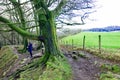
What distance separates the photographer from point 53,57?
19203 millimetres

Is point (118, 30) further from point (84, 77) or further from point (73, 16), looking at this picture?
point (84, 77)

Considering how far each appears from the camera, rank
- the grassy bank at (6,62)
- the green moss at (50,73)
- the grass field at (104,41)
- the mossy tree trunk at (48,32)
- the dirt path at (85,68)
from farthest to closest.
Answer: the grass field at (104,41), the grassy bank at (6,62), the mossy tree trunk at (48,32), the dirt path at (85,68), the green moss at (50,73)

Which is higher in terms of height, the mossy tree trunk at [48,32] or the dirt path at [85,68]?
the mossy tree trunk at [48,32]

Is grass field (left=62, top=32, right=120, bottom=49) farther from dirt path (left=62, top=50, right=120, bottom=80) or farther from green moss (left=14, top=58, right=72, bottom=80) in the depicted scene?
green moss (left=14, top=58, right=72, bottom=80)

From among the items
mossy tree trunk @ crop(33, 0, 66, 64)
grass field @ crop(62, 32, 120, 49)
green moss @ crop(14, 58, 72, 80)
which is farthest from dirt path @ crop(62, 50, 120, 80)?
grass field @ crop(62, 32, 120, 49)

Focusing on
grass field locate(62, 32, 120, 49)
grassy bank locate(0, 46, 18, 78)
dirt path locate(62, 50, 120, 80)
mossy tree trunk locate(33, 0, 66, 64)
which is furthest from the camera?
grass field locate(62, 32, 120, 49)

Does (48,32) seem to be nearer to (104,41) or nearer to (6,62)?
(6,62)

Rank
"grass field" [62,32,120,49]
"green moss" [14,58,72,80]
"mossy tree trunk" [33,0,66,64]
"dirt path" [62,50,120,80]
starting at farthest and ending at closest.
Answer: "grass field" [62,32,120,49] → "mossy tree trunk" [33,0,66,64] → "dirt path" [62,50,120,80] → "green moss" [14,58,72,80]

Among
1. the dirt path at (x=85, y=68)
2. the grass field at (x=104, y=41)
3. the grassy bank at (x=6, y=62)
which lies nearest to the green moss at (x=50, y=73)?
the dirt path at (x=85, y=68)

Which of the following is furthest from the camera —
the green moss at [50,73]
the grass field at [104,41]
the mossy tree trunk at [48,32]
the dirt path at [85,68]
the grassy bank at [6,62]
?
the grass field at [104,41]

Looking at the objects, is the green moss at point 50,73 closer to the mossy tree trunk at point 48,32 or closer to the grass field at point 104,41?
the mossy tree trunk at point 48,32

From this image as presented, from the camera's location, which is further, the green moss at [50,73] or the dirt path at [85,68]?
the dirt path at [85,68]

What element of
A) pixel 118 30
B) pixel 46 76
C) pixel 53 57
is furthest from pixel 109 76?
pixel 118 30

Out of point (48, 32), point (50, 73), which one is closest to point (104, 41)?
point (48, 32)
